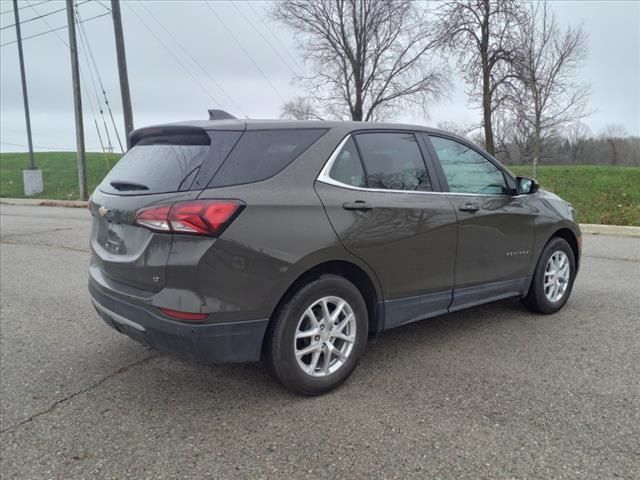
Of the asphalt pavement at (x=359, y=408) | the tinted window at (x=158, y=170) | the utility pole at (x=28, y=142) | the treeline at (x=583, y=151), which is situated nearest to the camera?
the asphalt pavement at (x=359, y=408)

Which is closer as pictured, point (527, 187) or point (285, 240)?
point (285, 240)

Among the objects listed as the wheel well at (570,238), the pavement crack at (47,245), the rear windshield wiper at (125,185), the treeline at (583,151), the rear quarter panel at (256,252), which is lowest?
the pavement crack at (47,245)

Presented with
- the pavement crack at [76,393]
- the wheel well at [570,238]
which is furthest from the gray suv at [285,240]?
the wheel well at [570,238]

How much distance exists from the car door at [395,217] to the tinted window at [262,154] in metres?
0.22

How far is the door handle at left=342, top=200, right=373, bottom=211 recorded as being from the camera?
3.21 meters

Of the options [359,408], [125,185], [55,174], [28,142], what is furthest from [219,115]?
[55,174]

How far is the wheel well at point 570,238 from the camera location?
4922 mm

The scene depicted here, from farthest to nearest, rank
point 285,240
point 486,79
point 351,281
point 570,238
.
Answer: point 486,79 < point 570,238 < point 351,281 < point 285,240

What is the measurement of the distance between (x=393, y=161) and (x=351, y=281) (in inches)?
35.6

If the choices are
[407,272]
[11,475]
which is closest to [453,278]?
[407,272]

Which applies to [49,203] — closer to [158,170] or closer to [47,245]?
[47,245]

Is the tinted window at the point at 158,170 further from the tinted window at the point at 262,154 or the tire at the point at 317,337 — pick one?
the tire at the point at 317,337

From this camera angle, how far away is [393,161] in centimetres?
363

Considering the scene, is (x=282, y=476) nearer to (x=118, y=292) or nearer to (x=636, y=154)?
(x=118, y=292)
